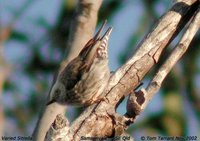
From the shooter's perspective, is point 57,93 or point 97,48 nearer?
point 97,48

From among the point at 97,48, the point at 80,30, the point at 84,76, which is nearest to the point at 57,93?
the point at 84,76

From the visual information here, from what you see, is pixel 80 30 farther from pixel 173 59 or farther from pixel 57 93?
pixel 57 93

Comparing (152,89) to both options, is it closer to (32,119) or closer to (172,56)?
(172,56)

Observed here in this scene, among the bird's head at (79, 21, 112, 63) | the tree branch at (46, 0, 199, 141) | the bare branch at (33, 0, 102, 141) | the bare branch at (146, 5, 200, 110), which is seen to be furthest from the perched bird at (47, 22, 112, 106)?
the bare branch at (146, 5, 200, 110)

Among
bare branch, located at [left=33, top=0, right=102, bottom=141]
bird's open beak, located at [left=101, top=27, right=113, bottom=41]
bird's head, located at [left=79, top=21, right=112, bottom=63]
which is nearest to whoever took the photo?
bare branch, located at [left=33, top=0, right=102, bottom=141]

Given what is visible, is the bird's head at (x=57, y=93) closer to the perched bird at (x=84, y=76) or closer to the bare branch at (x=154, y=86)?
the perched bird at (x=84, y=76)

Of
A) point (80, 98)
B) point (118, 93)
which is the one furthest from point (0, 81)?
point (118, 93)

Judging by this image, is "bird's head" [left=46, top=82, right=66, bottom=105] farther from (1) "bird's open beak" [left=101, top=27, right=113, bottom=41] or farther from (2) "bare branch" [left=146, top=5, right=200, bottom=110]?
(2) "bare branch" [left=146, top=5, right=200, bottom=110]

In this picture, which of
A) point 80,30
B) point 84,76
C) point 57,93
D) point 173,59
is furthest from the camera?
point 84,76
